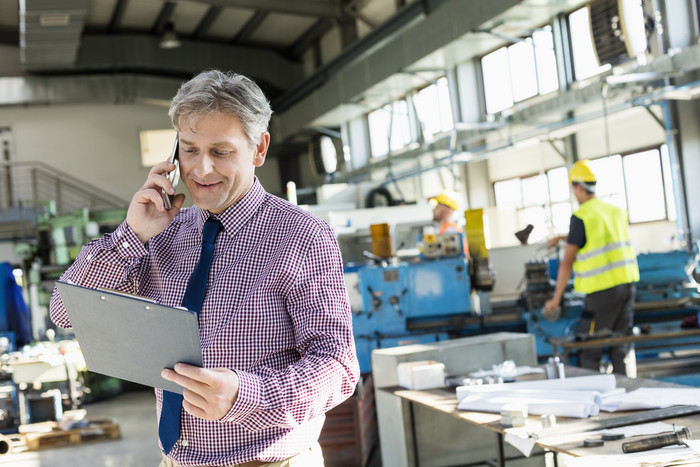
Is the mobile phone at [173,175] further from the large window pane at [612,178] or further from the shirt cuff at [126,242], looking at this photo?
the large window pane at [612,178]

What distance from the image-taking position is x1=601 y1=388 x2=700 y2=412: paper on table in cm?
254

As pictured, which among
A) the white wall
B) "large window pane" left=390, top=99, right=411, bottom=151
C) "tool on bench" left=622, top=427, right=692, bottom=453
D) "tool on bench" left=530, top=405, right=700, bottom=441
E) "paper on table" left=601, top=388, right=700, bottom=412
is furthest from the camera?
the white wall

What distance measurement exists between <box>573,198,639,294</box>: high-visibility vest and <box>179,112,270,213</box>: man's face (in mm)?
3856

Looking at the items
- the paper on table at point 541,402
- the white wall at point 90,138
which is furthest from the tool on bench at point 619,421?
the white wall at point 90,138

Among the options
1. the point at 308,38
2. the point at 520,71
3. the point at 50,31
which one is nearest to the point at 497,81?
the point at 520,71

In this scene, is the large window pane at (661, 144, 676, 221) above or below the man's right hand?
above

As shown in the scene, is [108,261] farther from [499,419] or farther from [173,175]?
[499,419]

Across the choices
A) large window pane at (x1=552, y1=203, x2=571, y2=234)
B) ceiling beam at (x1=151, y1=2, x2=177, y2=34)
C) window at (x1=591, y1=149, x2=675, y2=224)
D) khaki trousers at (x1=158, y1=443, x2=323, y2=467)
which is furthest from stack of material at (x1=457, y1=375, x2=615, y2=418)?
ceiling beam at (x1=151, y1=2, x2=177, y2=34)

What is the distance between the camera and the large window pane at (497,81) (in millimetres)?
9930

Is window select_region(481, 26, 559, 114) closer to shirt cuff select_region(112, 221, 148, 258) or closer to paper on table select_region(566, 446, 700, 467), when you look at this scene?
paper on table select_region(566, 446, 700, 467)

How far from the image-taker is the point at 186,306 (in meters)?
1.42

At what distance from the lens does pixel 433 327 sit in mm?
5895

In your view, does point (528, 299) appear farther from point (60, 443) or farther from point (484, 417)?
point (60, 443)

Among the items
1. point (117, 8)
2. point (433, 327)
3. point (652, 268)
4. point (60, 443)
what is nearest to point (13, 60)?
point (117, 8)
